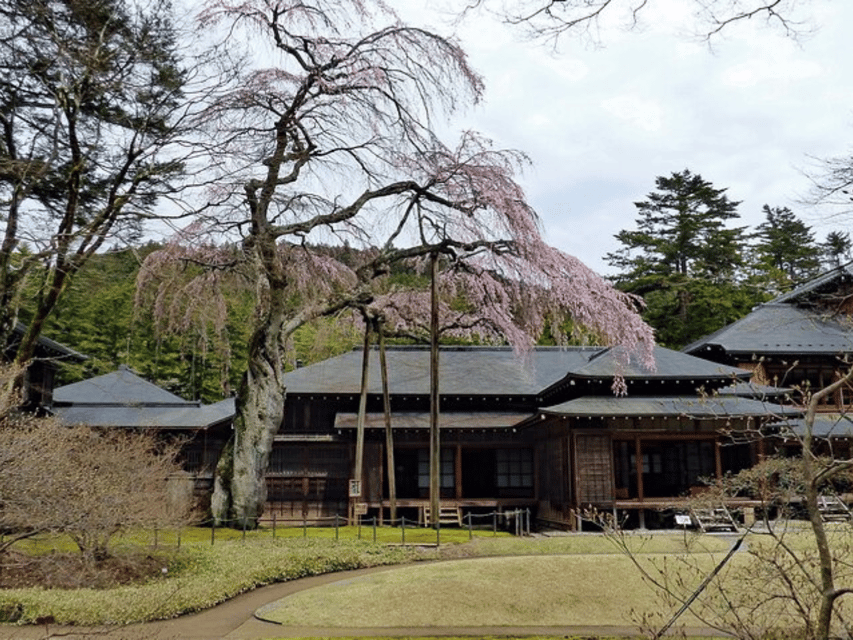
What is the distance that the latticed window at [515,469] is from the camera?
25422mm

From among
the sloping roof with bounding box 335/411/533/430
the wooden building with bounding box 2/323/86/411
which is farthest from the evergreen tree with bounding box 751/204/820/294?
the wooden building with bounding box 2/323/86/411

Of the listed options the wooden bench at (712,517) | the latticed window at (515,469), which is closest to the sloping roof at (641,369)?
the wooden bench at (712,517)

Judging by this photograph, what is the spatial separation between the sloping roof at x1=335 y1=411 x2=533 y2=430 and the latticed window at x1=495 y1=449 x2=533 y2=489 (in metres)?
1.38

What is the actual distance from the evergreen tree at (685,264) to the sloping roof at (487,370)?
1621cm

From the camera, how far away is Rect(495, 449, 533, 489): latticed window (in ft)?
83.4

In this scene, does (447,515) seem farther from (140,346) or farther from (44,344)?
(140,346)

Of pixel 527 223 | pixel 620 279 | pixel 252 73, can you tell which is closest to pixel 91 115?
pixel 252 73

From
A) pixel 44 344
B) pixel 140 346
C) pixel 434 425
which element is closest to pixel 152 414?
pixel 44 344

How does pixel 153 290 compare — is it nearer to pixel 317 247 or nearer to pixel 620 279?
pixel 317 247

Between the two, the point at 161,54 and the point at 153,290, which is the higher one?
the point at 161,54

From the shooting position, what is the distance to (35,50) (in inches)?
455

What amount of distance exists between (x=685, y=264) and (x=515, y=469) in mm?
27314

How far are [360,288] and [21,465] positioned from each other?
11.3 meters

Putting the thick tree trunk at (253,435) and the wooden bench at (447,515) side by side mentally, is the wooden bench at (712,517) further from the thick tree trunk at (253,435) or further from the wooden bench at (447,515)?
the thick tree trunk at (253,435)
